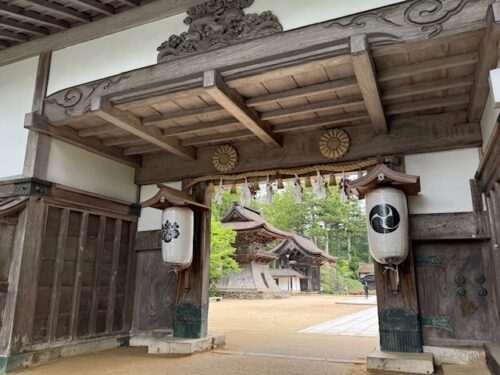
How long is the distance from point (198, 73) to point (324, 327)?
629 centimetres

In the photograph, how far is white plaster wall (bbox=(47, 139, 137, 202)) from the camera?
457 centimetres

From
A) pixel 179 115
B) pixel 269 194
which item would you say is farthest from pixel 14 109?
pixel 269 194

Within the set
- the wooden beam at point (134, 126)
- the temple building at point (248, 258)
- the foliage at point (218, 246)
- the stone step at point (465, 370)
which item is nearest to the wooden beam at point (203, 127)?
the wooden beam at point (134, 126)

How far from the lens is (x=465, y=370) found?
11.0ft

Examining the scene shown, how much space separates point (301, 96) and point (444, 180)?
1803 millimetres

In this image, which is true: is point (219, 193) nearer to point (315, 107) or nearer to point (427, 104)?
point (315, 107)

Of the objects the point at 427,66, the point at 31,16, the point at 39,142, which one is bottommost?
the point at 39,142

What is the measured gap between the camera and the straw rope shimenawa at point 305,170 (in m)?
4.40

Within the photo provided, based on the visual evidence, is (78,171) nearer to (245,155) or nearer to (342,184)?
(245,155)

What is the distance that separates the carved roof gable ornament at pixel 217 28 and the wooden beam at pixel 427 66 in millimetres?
1038

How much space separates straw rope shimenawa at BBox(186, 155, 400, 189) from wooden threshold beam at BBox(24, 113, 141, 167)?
1044mm

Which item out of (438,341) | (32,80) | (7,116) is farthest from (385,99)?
(7,116)

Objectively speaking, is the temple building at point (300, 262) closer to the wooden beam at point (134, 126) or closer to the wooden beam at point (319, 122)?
the wooden beam at point (134, 126)

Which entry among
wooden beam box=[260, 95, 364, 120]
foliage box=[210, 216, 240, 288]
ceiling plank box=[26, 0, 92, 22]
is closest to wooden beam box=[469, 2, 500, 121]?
wooden beam box=[260, 95, 364, 120]
